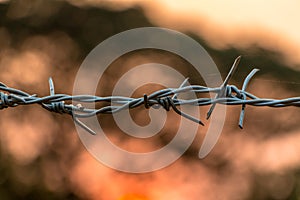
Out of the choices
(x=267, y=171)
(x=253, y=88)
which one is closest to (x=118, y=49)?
(x=253, y=88)

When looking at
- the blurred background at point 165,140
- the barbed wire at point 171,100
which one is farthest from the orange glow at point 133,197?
the barbed wire at point 171,100

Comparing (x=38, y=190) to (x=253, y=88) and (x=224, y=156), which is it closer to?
(x=224, y=156)

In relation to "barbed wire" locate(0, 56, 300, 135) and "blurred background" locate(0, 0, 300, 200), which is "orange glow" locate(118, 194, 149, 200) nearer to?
"blurred background" locate(0, 0, 300, 200)

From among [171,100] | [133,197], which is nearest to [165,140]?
[133,197]

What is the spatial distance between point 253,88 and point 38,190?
2.16m

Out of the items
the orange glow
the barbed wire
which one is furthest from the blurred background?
the barbed wire

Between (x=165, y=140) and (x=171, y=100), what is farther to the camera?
(x=165, y=140)

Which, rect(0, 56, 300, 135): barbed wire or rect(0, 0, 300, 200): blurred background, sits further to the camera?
rect(0, 0, 300, 200): blurred background

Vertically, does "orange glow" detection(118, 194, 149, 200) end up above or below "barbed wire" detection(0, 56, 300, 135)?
below

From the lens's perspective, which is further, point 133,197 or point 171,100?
point 133,197

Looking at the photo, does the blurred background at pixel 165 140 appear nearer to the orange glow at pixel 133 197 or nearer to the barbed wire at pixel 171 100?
the orange glow at pixel 133 197

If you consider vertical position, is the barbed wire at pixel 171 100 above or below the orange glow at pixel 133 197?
above

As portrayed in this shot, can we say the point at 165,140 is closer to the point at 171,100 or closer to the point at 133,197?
the point at 133,197

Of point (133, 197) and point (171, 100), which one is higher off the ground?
point (171, 100)
